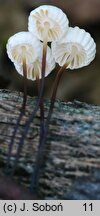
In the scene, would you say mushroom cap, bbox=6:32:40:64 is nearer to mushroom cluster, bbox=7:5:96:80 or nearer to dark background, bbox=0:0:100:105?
mushroom cluster, bbox=7:5:96:80

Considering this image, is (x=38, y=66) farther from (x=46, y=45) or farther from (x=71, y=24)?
(x=71, y=24)

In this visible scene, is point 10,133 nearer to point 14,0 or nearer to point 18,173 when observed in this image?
point 18,173

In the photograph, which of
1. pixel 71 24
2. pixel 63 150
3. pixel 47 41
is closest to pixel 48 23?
pixel 47 41

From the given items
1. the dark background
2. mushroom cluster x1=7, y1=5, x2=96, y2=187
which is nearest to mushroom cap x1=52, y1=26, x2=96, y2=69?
mushroom cluster x1=7, y1=5, x2=96, y2=187

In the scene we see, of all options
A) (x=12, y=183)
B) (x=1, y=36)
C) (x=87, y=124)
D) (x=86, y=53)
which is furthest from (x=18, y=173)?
(x=1, y=36)

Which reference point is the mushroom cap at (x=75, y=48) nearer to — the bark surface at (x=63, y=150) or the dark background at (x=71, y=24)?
the bark surface at (x=63, y=150)

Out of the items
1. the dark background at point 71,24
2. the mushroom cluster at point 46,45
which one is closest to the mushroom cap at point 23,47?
the mushroom cluster at point 46,45
